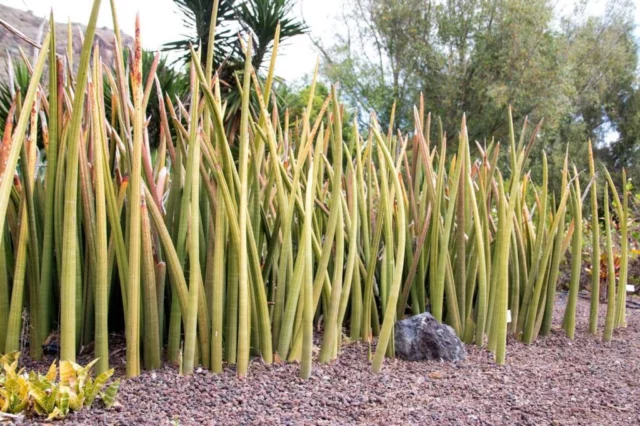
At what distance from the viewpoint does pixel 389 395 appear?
1131 mm

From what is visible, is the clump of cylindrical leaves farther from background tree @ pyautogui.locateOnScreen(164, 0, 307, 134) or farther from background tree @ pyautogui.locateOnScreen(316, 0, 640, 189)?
background tree @ pyautogui.locateOnScreen(316, 0, 640, 189)

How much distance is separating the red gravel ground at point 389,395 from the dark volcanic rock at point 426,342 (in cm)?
3

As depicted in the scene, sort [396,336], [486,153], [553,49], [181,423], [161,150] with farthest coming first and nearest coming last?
[553,49]
[486,153]
[396,336]
[161,150]
[181,423]

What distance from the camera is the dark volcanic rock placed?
4.67 ft

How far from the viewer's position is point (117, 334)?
1318 millimetres

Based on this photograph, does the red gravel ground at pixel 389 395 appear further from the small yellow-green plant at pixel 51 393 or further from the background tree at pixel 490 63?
the background tree at pixel 490 63

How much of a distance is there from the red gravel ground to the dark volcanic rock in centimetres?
3

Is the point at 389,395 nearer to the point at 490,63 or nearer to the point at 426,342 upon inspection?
the point at 426,342

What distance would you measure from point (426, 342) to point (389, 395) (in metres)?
0.32

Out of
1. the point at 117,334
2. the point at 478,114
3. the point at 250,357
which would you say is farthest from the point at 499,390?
the point at 478,114

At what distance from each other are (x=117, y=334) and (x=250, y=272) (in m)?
0.42

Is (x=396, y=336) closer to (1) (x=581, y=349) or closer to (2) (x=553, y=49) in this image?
(1) (x=581, y=349)

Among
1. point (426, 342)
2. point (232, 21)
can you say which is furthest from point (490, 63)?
point (426, 342)

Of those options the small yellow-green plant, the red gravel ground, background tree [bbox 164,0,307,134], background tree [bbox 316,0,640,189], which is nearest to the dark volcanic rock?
the red gravel ground
